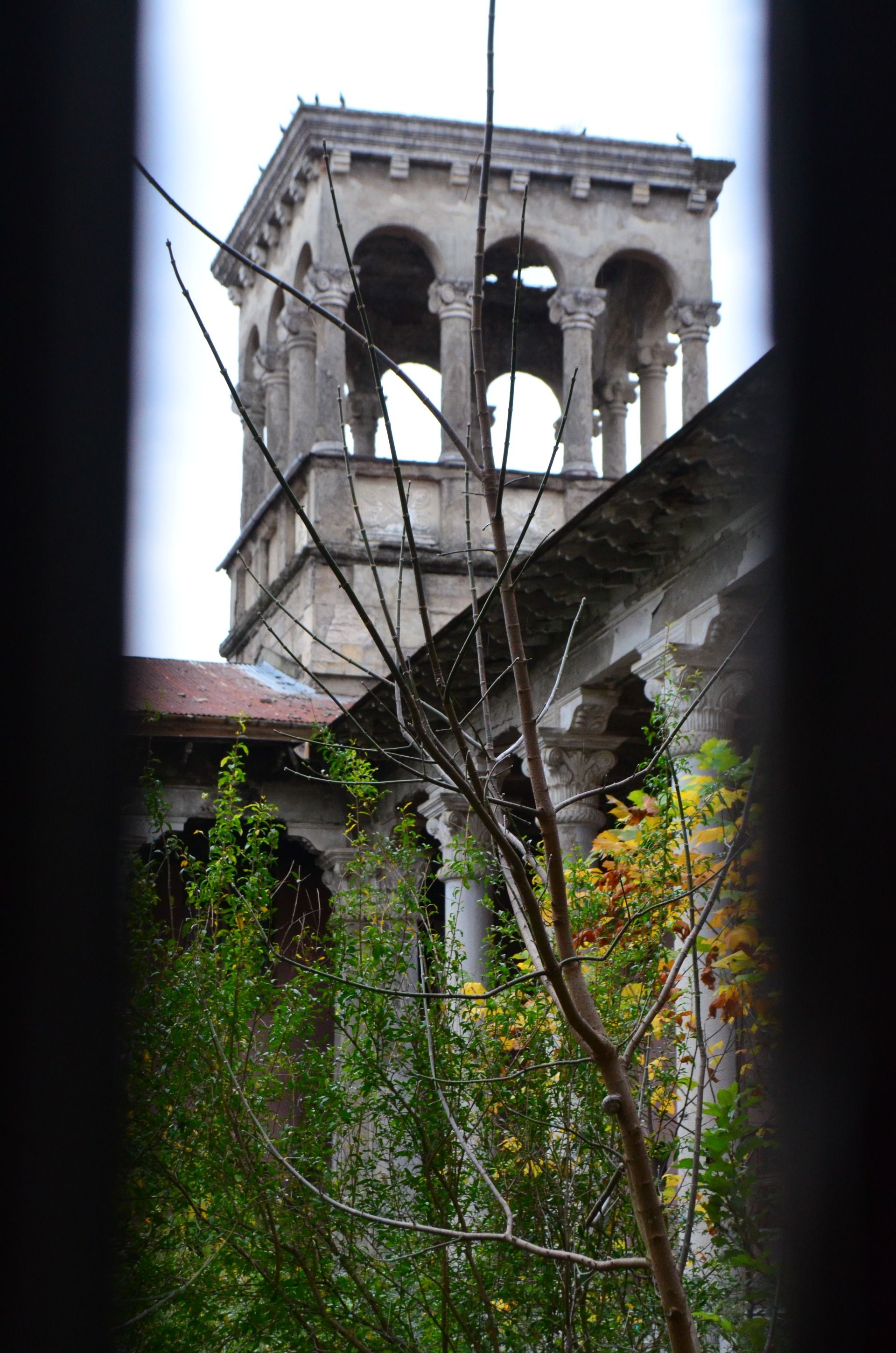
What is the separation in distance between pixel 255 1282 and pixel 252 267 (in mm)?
3450

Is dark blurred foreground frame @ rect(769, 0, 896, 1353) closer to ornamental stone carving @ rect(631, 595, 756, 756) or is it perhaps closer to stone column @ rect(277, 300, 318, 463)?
ornamental stone carving @ rect(631, 595, 756, 756)

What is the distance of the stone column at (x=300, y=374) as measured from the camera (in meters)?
16.9

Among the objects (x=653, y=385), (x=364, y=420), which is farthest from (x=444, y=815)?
(x=364, y=420)

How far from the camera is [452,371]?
656 inches

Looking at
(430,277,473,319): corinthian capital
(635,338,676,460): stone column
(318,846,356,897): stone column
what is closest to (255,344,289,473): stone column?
(430,277,473,319): corinthian capital

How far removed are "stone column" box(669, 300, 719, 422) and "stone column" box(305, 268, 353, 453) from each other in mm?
4029

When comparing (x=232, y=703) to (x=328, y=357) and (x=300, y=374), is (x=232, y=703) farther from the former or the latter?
(x=300, y=374)

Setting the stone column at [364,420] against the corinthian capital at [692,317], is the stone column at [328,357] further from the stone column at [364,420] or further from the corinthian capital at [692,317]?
the corinthian capital at [692,317]

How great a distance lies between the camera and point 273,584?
16.9 metres

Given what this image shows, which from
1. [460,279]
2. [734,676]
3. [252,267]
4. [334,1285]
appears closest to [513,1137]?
[334,1285]

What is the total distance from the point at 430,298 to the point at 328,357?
1.41m

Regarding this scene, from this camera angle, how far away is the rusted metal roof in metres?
10.8

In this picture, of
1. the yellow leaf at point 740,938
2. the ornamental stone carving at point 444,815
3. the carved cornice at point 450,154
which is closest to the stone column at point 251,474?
the carved cornice at point 450,154

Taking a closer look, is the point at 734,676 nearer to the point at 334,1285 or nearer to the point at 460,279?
the point at 334,1285
